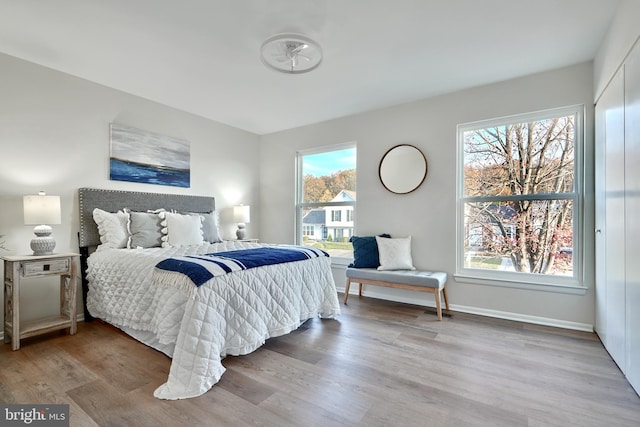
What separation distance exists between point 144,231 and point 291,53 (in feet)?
7.44

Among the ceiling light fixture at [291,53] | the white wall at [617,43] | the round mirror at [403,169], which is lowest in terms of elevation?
the round mirror at [403,169]

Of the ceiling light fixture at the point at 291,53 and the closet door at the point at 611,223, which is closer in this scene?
the closet door at the point at 611,223

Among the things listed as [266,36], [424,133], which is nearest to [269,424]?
[266,36]

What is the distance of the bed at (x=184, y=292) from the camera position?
1.91 metres

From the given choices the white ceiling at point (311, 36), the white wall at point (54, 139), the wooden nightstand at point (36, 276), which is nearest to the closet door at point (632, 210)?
the white ceiling at point (311, 36)

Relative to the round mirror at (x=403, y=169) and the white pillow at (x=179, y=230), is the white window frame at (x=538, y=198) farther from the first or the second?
the white pillow at (x=179, y=230)

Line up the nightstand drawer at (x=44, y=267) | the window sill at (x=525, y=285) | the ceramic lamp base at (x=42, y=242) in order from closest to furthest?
the nightstand drawer at (x=44, y=267) → the ceramic lamp base at (x=42, y=242) → the window sill at (x=525, y=285)

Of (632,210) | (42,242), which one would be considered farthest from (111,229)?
(632,210)

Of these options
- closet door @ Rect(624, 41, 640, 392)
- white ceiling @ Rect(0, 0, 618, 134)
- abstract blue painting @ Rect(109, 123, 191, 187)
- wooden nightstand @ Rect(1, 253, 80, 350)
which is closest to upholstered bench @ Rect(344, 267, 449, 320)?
closet door @ Rect(624, 41, 640, 392)

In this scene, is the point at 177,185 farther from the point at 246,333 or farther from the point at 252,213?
the point at 246,333

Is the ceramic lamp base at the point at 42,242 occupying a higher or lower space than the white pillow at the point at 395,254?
higher

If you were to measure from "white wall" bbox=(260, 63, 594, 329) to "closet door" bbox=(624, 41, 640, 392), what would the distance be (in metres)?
1.00

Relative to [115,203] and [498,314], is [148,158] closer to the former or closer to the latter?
[115,203]

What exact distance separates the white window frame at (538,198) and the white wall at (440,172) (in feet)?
0.19
